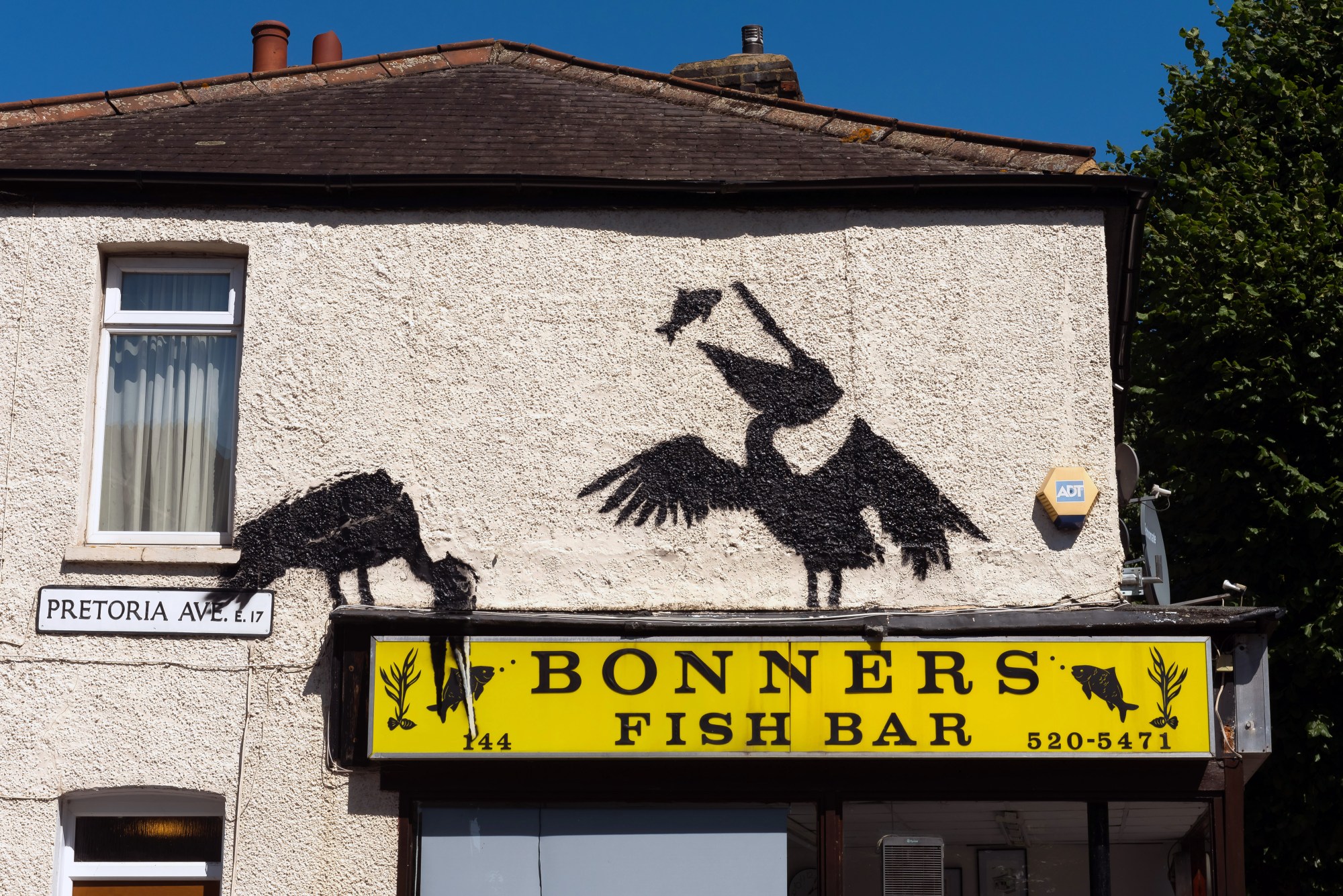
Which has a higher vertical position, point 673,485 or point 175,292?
point 175,292

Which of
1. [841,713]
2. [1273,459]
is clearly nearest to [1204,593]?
[1273,459]

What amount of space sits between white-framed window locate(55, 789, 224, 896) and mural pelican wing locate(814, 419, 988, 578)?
383cm

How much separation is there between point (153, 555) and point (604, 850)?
2.90 m

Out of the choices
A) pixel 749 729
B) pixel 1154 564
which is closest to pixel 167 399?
pixel 749 729

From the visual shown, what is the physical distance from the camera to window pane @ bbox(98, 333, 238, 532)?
25.0 ft

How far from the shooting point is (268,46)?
33.4ft

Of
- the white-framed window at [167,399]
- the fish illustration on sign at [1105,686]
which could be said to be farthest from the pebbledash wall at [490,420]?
the fish illustration on sign at [1105,686]

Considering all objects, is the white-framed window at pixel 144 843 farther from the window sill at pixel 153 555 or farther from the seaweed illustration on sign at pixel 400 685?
the window sill at pixel 153 555

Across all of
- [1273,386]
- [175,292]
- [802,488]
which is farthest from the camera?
[1273,386]

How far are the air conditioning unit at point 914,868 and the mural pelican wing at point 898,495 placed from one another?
1697 millimetres

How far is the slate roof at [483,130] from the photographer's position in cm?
801

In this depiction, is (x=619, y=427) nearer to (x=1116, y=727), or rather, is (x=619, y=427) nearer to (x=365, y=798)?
(x=365, y=798)

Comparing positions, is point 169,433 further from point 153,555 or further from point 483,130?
point 483,130

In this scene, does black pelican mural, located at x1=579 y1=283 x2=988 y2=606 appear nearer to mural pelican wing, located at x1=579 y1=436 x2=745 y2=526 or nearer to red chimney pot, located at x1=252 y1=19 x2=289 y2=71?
mural pelican wing, located at x1=579 y1=436 x2=745 y2=526
